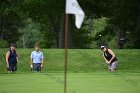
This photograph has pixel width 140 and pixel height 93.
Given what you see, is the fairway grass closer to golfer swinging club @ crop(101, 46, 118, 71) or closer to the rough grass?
golfer swinging club @ crop(101, 46, 118, 71)

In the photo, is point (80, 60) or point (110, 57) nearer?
point (110, 57)

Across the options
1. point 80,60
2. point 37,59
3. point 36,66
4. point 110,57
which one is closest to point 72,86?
point 110,57

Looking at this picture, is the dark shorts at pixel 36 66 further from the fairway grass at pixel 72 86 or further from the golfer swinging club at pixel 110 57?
the fairway grass at pixel 72 86

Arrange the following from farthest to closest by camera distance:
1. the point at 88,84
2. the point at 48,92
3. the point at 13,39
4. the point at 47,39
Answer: the point at 13,39 → the point at 47,39 → the point at 88,84 → the point at 48,92

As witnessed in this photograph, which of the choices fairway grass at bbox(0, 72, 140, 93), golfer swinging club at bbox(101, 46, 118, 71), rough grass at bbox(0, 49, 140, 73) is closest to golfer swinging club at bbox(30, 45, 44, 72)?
golfer swinging club at bbox(101, 46, 118, 71)

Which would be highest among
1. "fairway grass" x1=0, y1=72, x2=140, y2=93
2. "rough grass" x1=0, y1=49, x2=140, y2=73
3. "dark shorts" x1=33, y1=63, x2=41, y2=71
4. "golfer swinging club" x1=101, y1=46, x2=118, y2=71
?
"golfer swinging club" x1=101, y1=46, x2=118, y2=71

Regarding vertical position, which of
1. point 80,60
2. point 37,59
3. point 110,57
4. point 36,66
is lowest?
A: point 80,60

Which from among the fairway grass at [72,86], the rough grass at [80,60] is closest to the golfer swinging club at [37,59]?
the fairway grass at [72,86]

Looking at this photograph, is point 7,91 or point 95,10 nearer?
point 7,91

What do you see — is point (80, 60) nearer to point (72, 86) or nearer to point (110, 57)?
point (110, 57)

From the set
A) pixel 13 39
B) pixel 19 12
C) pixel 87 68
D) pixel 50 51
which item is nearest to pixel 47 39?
pixel 13 39

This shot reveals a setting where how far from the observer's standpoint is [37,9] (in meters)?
52.9

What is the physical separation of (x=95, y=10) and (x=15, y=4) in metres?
7.97

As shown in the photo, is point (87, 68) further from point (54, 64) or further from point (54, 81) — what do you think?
point (54, 81)
